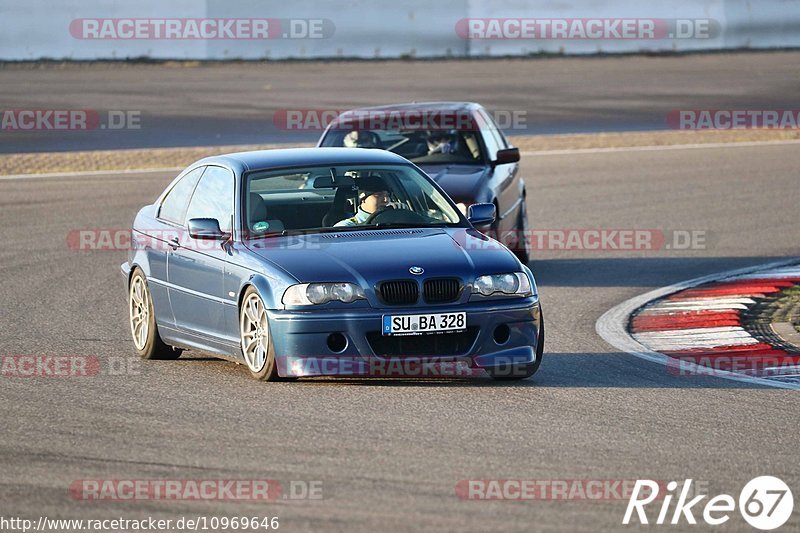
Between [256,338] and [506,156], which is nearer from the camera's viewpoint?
[256,338]

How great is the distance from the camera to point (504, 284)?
899cm

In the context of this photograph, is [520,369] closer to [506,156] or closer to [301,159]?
[301,159]

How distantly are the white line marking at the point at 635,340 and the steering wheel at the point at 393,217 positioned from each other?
1854 millimetres

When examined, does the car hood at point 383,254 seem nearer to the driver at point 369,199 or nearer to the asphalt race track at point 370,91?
the driver at point 369,199

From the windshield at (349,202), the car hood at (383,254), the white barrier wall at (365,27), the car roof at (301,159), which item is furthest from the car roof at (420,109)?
the white barrier wall at (365,27)

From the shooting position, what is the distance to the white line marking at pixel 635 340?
31.4ft

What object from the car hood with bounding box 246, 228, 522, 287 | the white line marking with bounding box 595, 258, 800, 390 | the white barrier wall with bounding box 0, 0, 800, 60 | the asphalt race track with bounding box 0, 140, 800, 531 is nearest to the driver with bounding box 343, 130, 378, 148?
the asphalt race track with bounding box 0, 140, 800, 531

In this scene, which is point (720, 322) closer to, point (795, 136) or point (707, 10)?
point (795, 136)

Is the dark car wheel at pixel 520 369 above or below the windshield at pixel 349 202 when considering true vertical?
below

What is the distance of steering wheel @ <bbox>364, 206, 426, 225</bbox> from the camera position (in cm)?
977

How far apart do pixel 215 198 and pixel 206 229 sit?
57cm

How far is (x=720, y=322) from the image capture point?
1195 centimetres

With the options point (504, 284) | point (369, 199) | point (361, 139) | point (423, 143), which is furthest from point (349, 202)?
point (423, 143)

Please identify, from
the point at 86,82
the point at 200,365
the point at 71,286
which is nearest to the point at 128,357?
the point at 200,365
